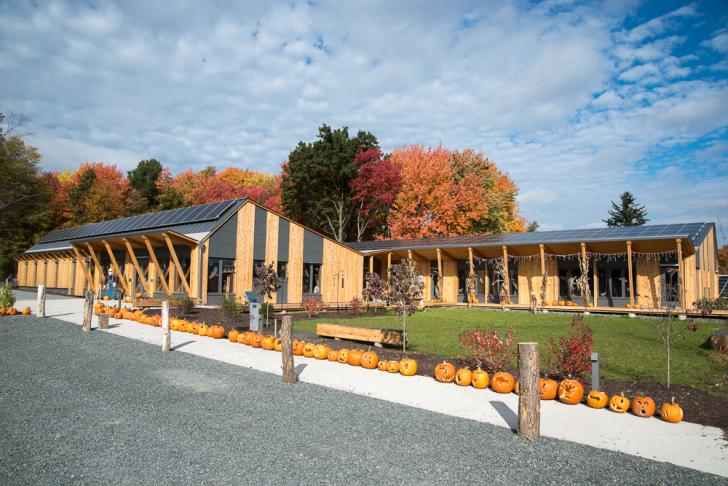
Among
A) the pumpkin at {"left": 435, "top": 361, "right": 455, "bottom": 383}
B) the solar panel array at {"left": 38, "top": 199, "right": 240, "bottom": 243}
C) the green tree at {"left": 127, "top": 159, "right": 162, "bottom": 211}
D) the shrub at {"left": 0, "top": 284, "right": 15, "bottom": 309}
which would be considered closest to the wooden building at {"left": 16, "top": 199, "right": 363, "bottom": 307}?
the solar panel array at {"left": 38, "top": 199, "right": 240, "bottom": 243}

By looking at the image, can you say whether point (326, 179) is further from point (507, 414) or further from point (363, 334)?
point (507, 414)

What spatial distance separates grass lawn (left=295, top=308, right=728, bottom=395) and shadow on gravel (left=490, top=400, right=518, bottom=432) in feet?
8.85

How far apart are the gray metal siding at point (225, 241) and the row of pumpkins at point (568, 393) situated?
626 inches

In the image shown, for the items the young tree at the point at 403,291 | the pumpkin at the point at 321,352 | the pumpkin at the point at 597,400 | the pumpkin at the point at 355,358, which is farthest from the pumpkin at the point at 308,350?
the pumpkin at the point at 597,400

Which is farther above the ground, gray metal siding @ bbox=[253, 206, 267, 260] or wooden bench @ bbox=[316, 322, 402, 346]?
gray metal siding @ bbox=[253, 206, 267, 260]

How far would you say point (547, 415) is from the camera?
6.38 metres

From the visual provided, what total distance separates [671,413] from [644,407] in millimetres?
322

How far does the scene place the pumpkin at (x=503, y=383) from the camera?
758cm

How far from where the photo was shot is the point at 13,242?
1715 inches

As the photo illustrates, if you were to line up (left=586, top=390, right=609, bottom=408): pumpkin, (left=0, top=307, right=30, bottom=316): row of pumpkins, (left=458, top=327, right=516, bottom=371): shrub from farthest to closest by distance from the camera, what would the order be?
(left=0, top=307, right=30, bottom=316): row of pumpkins, (left=458, top=327, right=516, bottom=371): shrub, (left=586, top=390, right=609, bottom=408): pumpkin

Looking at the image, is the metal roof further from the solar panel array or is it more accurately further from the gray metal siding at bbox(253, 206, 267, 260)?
the solar panel array

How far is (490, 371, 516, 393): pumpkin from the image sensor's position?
7.58 metres

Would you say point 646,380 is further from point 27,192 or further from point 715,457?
point 27,192

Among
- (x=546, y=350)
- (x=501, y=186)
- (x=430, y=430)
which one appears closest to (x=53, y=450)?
(x=430, y=430)
